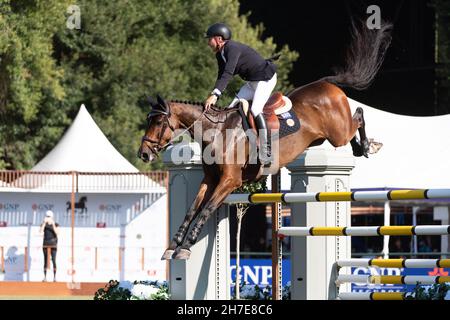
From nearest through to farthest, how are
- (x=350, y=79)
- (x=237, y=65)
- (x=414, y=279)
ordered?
(x=414, y=279), (x=237, y=65), (x=350, y=79)

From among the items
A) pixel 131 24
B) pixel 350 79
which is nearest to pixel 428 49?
pixel 131 24

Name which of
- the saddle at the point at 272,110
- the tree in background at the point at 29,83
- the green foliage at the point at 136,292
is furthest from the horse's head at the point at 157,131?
the tree in background at the point at 29,83

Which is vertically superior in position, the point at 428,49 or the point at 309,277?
the point at 428,49

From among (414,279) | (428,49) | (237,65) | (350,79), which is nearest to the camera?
(414,279)

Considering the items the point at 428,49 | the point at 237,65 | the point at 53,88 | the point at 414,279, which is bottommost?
the point at 414,279

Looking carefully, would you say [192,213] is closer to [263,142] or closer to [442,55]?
[263,142]

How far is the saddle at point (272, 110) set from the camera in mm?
10953

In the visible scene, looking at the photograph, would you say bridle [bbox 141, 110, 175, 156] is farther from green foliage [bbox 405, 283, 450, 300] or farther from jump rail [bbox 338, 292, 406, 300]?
green foliage [bbox 405, 283, 450, 300]

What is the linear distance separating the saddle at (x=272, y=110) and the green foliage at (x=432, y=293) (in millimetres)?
2099

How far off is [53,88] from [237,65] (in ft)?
52.3

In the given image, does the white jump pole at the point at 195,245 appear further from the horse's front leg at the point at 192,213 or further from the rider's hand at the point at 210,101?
the rider's hand at the point at 210,101

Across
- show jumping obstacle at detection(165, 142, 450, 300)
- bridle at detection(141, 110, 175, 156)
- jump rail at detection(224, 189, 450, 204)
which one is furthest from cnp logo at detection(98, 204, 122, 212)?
jump rail at detection(224, 189, 450, 204)

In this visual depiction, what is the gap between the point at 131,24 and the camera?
98.4ft

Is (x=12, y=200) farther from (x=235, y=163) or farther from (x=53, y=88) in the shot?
(x=235, y=163)
